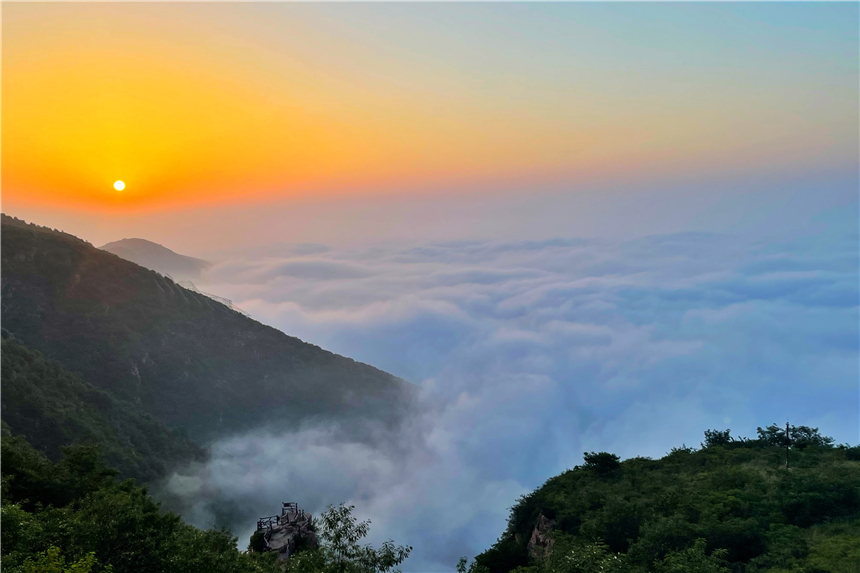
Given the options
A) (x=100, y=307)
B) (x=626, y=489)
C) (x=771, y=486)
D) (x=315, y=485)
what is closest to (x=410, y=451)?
(x=315, y=485)

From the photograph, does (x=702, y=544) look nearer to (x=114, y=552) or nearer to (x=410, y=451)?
(x=114, y=552)

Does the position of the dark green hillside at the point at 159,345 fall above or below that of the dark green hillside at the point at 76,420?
above

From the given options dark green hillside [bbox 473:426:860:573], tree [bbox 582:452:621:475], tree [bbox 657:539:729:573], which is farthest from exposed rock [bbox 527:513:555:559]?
tree [bbox 657:539:729:573]

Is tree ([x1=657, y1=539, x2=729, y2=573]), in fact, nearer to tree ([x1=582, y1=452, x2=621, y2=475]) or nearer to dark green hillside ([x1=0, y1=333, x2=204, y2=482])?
tree ([x1=582, y1=452, x2=621, y2=475])

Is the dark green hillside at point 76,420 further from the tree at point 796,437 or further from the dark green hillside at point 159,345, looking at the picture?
the tree at point 796,437

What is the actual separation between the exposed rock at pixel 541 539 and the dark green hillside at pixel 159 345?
62.2m

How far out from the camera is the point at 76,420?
58.9 metres

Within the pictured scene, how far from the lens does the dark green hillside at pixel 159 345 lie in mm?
81062

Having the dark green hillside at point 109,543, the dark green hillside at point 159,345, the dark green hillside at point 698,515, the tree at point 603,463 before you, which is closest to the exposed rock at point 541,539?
the dark green hillside at point 698,515

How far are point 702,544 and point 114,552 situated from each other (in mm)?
23849

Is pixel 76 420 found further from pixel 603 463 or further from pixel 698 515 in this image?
pixel 698 515

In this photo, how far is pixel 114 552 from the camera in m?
20.9

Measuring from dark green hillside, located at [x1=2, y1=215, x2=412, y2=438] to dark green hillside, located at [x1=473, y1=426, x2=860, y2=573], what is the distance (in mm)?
62691

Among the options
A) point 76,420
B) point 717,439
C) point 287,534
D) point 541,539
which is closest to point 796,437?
point 717,439
